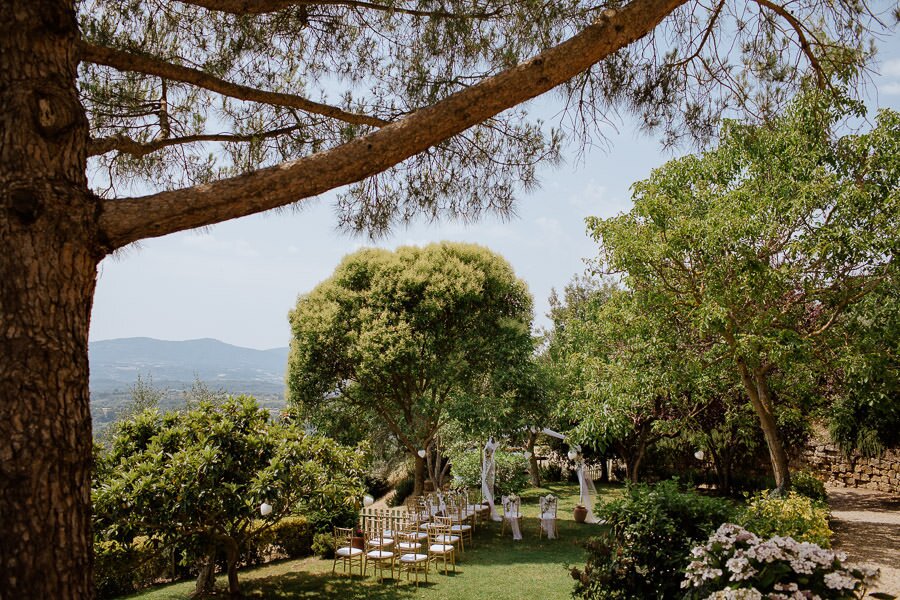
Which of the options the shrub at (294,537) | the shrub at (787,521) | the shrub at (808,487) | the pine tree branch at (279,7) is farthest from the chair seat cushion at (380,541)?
the pine tree branch at (279,7)

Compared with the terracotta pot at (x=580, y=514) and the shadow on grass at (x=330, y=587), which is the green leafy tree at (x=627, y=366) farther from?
the shadow on grass at (x=330, y=587)

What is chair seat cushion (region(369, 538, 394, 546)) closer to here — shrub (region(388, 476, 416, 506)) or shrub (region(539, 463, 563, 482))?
shrub (region(388, 476, 416, 506))

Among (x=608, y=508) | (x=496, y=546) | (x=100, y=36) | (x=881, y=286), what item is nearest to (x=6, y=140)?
(x=100, y=36)

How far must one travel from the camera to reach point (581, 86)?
4617 millimetres

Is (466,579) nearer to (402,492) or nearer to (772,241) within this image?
(772,241)

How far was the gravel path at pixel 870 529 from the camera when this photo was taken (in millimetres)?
7234

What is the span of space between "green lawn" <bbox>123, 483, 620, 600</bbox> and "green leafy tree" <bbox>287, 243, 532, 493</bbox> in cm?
297

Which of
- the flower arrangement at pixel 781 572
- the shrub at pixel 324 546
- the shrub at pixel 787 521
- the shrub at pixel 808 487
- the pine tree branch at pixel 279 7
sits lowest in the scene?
the shrub at pixel 324 546

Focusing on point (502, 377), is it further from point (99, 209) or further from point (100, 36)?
point (99, 209)

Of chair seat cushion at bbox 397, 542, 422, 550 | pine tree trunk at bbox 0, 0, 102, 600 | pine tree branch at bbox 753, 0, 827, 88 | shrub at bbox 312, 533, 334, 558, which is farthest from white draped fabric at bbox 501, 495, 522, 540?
pine tree trunk at bbox 0, 0, 102, 600

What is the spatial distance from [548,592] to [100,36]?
763 centimetres

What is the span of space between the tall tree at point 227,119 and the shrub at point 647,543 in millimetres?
2745

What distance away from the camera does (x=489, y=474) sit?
13.6 metres

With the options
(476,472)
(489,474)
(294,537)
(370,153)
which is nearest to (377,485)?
(476,472)
